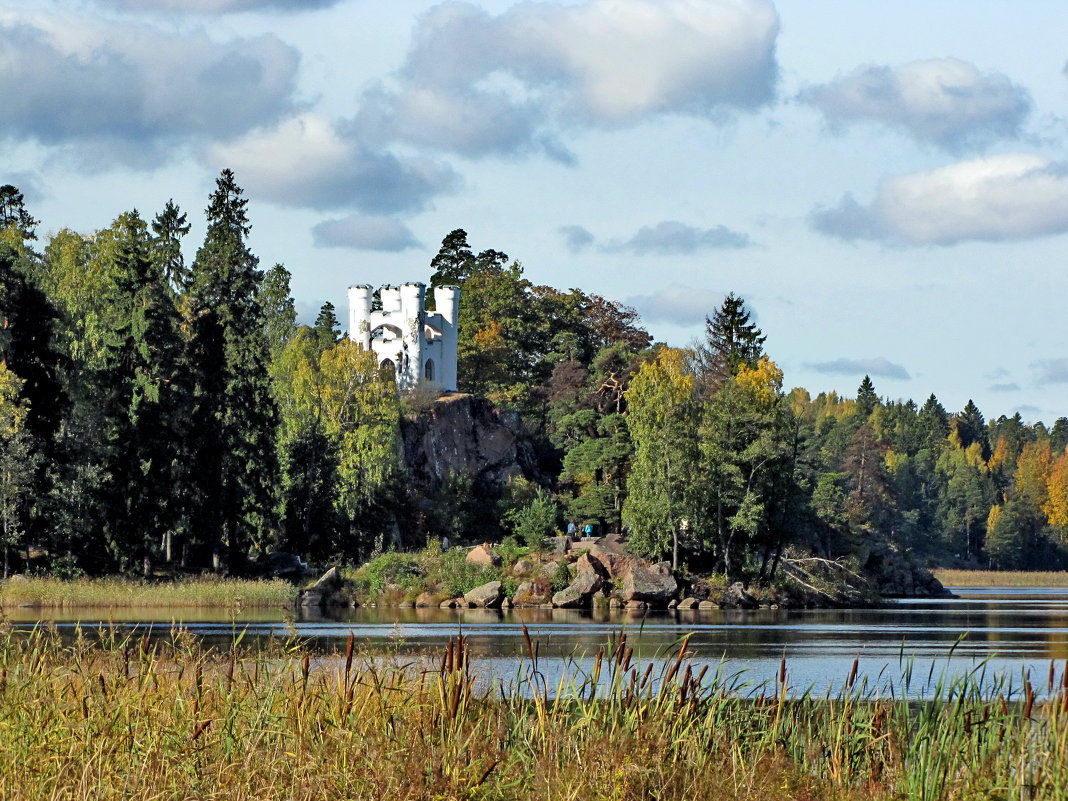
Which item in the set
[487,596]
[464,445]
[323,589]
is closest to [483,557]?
[487,596]

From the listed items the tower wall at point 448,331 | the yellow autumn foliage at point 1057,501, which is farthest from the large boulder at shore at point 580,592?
the yellow autumn foliage at point 1057,501

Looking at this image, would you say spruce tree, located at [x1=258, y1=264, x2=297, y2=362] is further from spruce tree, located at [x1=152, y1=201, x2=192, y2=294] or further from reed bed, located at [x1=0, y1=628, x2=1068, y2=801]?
reed bed, located at [x1=0, y1=628, x2=1068, y2=801]

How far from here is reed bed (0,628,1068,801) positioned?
9.77 meters

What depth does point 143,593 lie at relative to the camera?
170 feet

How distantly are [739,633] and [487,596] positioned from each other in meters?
18.5

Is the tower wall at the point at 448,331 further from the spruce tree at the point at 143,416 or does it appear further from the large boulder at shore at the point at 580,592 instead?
the large boulder at shore at the point at 580,592

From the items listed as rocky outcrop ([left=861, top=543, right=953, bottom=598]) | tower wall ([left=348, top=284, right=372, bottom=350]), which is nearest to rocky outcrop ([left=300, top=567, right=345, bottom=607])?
tower wall ([left=348, top=284, right=372, bottom=350])

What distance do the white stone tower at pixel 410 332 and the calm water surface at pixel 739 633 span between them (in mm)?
29674

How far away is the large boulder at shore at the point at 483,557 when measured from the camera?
62.9 metres

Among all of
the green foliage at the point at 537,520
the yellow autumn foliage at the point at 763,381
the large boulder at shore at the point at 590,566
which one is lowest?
the large boulder at shore at the point at 590,566

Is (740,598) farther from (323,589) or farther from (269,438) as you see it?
(269,438)

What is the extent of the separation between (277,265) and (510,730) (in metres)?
82.2

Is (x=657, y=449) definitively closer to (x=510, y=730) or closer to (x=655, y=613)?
(x=655, y=613)

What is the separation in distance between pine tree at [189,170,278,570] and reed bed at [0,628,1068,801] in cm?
4999
